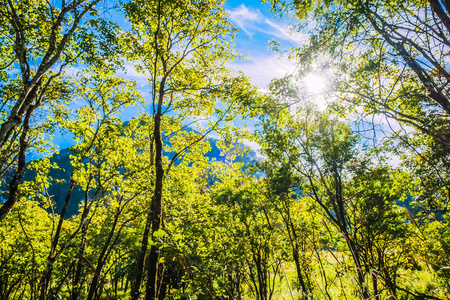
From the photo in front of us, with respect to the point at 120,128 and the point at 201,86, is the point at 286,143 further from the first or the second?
the point at 120,128

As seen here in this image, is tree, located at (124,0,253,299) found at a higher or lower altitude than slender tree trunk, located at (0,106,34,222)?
higher

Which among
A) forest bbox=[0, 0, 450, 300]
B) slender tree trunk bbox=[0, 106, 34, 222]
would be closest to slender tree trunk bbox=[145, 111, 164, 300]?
forest bbox=[0, 0, 450, 300]

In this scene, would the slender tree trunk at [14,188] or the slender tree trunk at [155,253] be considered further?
the slender tree trunk at [155,253]

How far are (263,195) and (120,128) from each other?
300 inches

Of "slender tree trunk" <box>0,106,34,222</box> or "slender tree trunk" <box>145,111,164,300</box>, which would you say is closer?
"slender tree trunk" <box>0,106,34,222</box>

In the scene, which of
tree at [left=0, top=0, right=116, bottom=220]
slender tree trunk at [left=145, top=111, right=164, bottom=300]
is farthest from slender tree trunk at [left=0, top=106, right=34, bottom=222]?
slender tree trunk at [left=145, top=111, right=164, bottom=300]

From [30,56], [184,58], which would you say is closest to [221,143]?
[184,58]

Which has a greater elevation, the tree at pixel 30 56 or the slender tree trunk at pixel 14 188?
the tree at pixel 30 56

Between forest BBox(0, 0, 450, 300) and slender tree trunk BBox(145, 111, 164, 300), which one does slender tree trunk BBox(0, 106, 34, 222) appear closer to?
forest BBox(0, 0, 450, 300)

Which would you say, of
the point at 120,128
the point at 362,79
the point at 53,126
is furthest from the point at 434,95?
the point at 53,126

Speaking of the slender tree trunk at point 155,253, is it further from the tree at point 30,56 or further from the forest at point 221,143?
the tree at point 30,56

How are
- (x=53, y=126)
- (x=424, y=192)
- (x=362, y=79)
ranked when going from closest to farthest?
(x=424, y=192) < (x=362, y=79) < (x=53, y=126)

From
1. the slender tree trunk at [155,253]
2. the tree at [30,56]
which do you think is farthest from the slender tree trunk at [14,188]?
the slender tree trunk at [155,253]

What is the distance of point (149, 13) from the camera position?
8.89 meters
